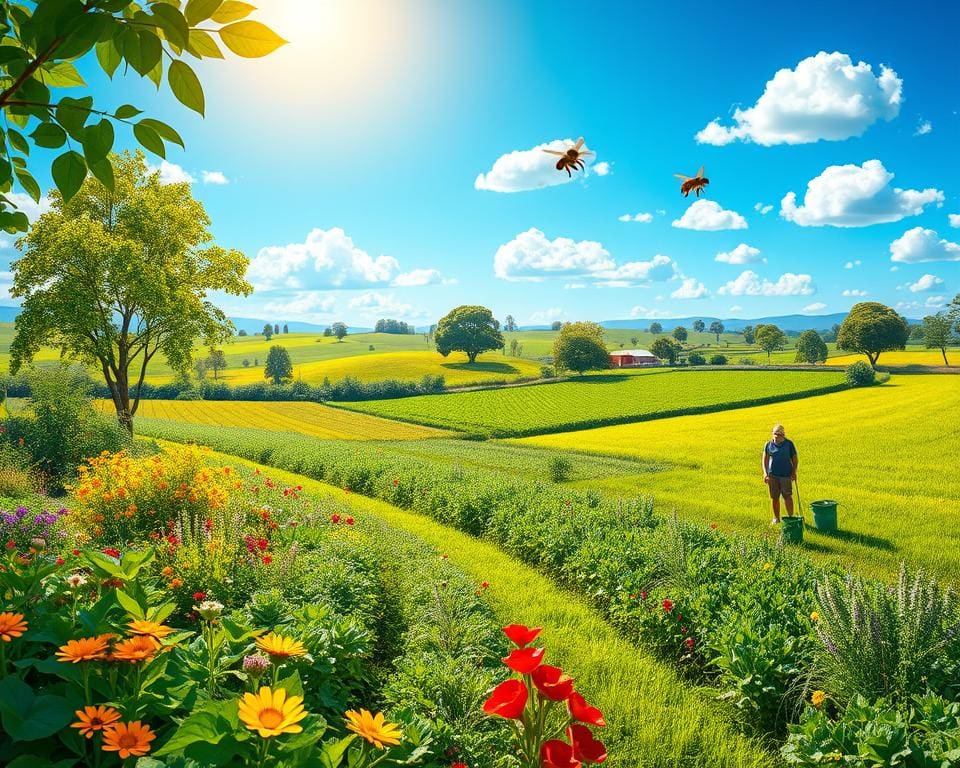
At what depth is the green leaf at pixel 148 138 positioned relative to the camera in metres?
1.23

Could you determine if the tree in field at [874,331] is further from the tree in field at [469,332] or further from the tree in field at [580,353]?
the tree in field at [469,332]

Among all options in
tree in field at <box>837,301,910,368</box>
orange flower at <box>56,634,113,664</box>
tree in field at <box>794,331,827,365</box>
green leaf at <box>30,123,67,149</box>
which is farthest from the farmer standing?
tree in field at <box>794,331,827,365</box>

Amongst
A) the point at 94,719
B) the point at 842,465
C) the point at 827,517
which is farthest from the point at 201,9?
the point at 842,465

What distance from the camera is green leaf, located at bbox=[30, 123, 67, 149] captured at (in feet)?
4.06

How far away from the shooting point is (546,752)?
49.4 inches

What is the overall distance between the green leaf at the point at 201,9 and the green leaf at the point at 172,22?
0.8 inches

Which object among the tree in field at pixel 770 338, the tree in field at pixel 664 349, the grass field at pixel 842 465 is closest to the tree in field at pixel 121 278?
the grass field at pixel 842 465

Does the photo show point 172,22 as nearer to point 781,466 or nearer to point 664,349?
point 781,466

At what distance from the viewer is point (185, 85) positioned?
1.15 meters

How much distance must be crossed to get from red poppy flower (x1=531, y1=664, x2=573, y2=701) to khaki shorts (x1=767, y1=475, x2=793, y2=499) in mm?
12739

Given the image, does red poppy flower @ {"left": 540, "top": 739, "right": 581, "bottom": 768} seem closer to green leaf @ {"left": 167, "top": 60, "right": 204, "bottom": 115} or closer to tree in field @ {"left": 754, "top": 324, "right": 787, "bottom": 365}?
green leaf @ {"left": 167, "top": 60, "right": 204, "bottom": 115}

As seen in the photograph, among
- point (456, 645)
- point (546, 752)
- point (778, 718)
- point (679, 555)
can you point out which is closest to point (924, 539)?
point (679, 555)

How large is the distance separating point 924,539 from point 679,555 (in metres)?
8.34

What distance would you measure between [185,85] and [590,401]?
5181 centimetres
